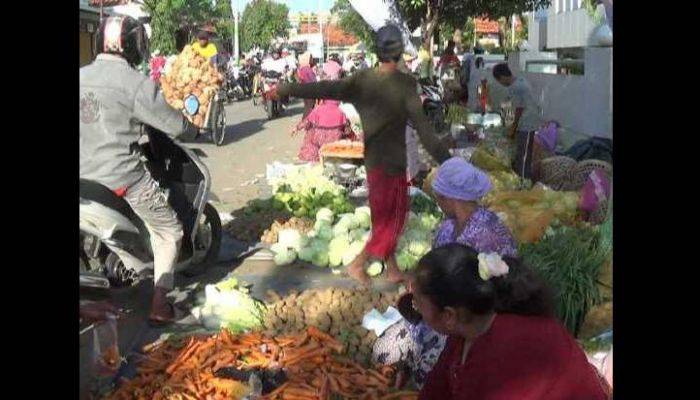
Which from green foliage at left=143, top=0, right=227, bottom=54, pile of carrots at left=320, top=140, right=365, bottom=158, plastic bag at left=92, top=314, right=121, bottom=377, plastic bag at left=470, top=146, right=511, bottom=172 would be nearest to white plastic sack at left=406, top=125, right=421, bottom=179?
plastic bag at left=470, top=146, right=511, bottom=172

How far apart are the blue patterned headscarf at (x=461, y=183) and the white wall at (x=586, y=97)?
6.29m

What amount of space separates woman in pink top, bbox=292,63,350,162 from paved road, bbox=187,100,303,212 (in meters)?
0.63

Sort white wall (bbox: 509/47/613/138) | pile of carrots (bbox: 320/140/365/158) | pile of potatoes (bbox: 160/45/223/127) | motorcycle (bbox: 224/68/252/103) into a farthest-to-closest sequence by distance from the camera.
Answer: motorcycle (bbox: 224/68/252/103) → white wall (bbox: 509/47/613/138) → pile of carrots (bbox: 320/140/365/158) → pile of potatoes (bbox: 160/45/223/127)

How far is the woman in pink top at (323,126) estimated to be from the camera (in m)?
9.90

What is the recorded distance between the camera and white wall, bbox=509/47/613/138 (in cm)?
1086

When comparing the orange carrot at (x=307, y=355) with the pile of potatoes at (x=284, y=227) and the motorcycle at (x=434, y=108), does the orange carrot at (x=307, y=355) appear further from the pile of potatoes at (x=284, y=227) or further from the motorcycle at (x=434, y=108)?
the motorcycle at (x=434, y=108)

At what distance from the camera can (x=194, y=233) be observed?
5.08 meters

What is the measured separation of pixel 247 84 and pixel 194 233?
1412cm

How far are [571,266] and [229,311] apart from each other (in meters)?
1.78

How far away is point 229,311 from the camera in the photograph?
4.52 m

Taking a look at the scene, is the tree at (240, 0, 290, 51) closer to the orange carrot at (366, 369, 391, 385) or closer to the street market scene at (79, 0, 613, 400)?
the street market scene at (79, 0, 613, 400)

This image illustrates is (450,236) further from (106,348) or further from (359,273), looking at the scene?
(359,273)
